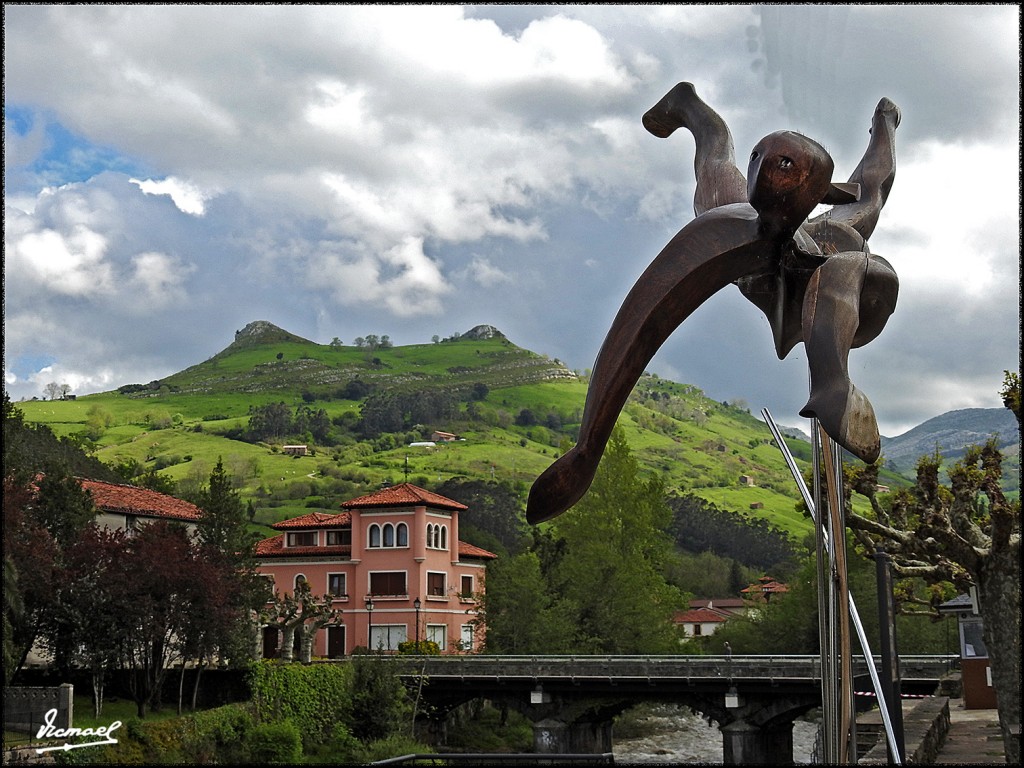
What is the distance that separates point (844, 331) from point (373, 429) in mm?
135090

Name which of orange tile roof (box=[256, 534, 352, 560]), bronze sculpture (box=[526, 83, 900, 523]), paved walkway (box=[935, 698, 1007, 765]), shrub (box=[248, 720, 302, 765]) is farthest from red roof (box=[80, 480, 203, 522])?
bronze sculpture (box=[526, 83, 900, 523])

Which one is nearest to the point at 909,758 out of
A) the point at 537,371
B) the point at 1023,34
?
the point at 1023,34

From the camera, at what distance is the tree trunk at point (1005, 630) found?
13906 millimetres

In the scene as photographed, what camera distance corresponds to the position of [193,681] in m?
34.2

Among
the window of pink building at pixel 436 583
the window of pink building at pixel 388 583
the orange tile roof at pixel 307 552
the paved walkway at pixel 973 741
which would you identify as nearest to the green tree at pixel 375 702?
the window of pink building at pixel 388 583

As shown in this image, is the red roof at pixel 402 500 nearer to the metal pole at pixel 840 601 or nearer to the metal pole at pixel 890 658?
the metal pole at pixel 890 658

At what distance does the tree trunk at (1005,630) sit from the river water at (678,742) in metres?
28.7

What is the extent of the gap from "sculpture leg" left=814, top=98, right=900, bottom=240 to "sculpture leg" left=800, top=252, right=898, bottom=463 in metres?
0.96

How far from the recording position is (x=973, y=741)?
1920 cm

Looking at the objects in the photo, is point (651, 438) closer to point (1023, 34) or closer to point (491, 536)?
point (491, 536)

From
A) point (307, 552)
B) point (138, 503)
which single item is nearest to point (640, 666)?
point (307, 552)

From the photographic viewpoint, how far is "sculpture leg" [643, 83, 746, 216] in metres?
8.17

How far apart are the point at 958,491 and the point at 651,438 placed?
145m

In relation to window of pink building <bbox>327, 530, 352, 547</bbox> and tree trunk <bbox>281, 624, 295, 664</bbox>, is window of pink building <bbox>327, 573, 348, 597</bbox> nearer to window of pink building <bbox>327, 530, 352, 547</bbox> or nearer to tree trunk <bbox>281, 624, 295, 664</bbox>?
window of pink building <bbox>327, 530, 352, 547</bbox>
